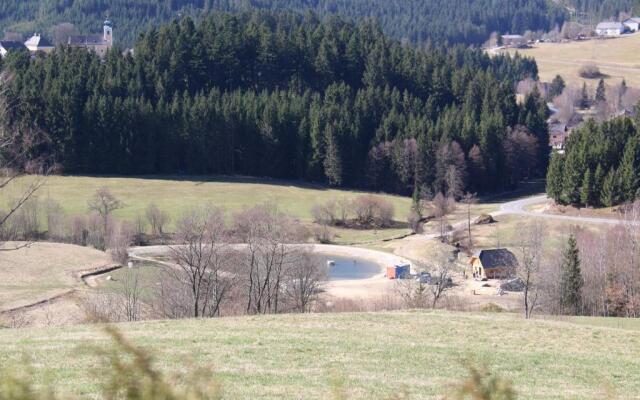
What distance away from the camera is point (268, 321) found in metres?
20.4

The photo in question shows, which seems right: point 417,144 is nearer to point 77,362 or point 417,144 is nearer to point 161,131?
point 161,131

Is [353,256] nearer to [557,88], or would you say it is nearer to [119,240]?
[119,240]

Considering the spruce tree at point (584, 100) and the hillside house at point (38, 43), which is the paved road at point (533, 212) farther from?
the hillside house at point (38, 43)

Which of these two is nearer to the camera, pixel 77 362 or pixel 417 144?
pixel 77 362

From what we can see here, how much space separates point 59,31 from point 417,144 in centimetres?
7518

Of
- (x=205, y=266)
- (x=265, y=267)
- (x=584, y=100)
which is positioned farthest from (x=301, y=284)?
(x=584, y=100)

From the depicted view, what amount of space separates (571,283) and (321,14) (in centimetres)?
14502

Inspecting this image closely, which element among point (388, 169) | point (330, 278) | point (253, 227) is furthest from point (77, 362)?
point (388, 169)

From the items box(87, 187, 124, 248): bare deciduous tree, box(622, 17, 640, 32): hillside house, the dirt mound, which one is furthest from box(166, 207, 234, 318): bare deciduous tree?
box(622, 17, 640, 32): hillside house

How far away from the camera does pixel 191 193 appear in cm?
6106

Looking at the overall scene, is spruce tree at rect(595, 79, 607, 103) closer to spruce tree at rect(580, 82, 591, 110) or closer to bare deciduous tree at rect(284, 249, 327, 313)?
spruce tree at rect(580, 82, 591, 110)

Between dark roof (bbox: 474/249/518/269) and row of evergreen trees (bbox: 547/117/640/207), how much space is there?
12.4 metres

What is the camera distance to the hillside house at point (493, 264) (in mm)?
41781

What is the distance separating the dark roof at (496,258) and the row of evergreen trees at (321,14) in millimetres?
72036
